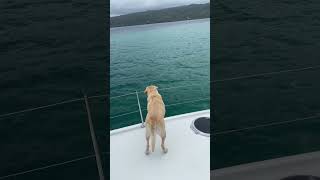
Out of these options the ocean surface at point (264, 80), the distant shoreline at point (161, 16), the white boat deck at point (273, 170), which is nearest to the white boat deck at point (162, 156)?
the white boat deck at point (273, 170)

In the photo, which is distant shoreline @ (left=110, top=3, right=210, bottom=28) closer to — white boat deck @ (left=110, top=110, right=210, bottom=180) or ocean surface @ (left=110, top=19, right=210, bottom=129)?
ocean surface @ (left=110, top=19, right=210, bottom=129)

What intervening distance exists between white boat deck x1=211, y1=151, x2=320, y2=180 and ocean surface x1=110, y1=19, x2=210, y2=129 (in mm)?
1466

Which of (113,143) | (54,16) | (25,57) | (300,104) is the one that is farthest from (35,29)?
(113,143)

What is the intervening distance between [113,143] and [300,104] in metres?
6.57

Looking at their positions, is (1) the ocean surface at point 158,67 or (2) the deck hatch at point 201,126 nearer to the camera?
(2) the deck hatch at point 201,126

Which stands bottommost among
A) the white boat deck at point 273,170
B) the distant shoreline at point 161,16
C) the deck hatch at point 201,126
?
the white boat deck at point 273,170

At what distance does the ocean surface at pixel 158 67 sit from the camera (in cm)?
608

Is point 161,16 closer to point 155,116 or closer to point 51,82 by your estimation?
point 155,116

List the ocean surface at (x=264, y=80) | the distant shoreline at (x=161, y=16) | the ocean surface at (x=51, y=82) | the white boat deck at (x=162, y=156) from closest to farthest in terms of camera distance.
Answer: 1. the white boat deck at (x=162, y=156)
2. the distant shoreline at (x=161, y=16)
3. the ocean surface at (x=51, y=82)
4. the ocean surface at (x=264, y=80)

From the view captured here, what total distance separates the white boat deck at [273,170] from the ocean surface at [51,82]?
3068 millimetres

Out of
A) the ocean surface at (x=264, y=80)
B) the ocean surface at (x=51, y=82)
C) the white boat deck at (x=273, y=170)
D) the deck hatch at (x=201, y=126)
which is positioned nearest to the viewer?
the white boat deck at (x=273, y=170)

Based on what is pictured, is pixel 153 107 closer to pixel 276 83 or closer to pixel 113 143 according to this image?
pixel 113 143

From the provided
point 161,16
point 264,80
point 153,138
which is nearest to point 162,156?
point 153,138

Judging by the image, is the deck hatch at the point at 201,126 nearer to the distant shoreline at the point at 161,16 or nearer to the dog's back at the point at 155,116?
the dog's back at the point at 155,116
